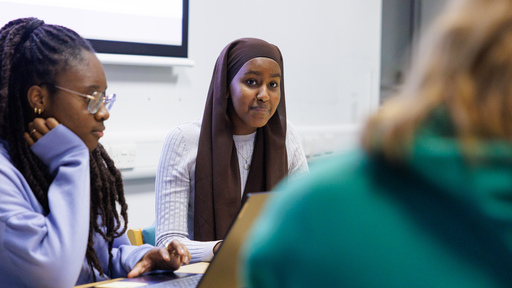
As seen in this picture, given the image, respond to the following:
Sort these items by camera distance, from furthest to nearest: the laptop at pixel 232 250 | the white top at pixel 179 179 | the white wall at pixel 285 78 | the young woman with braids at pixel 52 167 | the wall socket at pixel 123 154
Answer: the white wall at pixel 285 78 → the wall socket at pixel 123 154 → the white top at pixel 179 179 → the young woman with braids at pixel 52 167 → the laptop at pixel 232 250

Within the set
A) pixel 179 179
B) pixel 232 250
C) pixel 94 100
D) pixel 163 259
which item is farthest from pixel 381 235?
pixel 179 179

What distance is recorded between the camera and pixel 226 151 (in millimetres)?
1965

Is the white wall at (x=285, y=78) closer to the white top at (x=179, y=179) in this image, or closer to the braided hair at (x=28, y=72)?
the white top at (x=179, y=179)

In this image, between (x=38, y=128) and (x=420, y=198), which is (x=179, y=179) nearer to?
(x=38, y=128)

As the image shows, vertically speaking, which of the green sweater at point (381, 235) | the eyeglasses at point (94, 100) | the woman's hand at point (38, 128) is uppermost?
the green sweater at point (381, 235)

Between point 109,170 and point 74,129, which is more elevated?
point 74,129

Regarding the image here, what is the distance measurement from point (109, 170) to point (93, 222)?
0.63 feet

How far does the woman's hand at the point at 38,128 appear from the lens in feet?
4.53

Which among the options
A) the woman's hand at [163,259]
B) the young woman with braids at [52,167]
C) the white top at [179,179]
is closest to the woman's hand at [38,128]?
the young woman with braids at [52,167]

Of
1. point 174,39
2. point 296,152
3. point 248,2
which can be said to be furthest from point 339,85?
point 296,152

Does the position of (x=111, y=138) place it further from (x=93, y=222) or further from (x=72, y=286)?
(x=72, y=286)

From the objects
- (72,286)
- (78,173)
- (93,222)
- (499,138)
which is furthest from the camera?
(93,222)

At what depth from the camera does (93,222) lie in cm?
149

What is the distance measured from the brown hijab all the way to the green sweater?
1.55m
